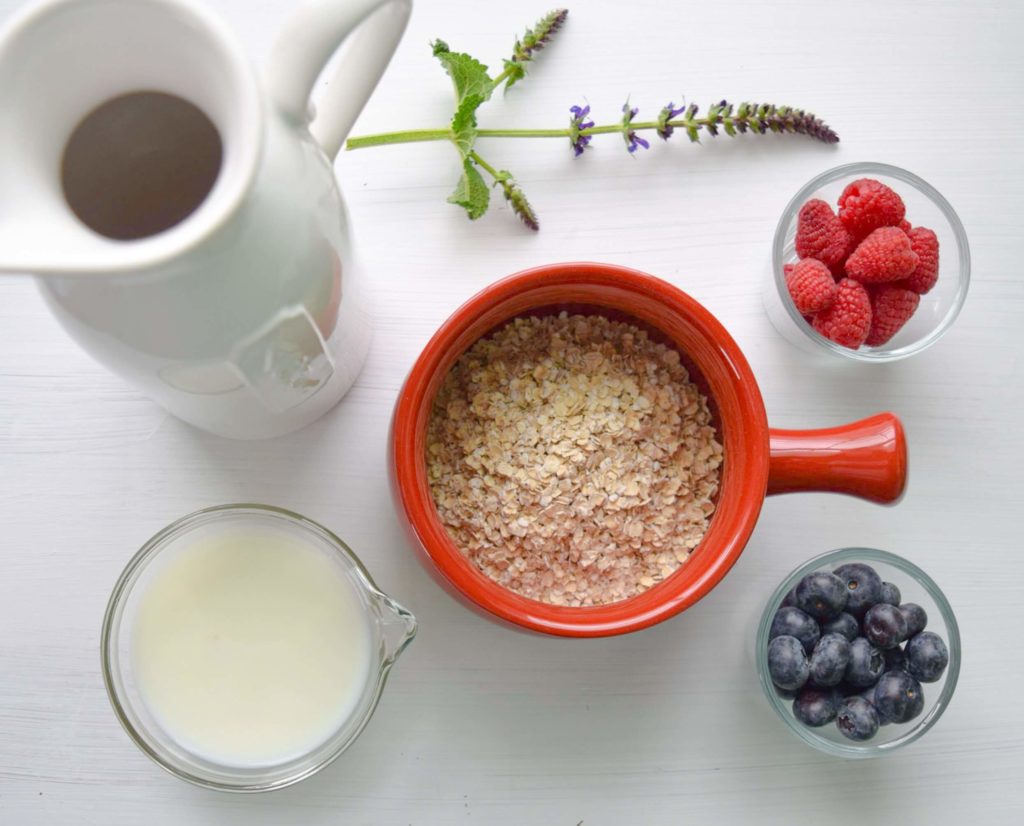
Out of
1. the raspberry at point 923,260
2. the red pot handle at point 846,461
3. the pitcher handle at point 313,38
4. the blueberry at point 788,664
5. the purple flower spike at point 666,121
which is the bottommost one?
the blueberry at point 788,664

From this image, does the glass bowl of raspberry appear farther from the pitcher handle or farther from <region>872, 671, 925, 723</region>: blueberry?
the pitcher handle

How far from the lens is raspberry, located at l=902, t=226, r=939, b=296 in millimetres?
873

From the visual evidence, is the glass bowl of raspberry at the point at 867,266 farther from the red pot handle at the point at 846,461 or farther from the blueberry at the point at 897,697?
the blueberry at the point at 897,697

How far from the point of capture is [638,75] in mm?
945

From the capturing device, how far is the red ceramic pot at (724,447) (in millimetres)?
747

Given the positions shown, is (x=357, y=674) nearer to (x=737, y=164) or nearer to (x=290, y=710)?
(x=290, y=710)

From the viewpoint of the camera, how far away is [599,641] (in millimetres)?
928

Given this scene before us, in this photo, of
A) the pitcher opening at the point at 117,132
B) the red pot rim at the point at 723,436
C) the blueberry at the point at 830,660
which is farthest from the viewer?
the blueberry at the point at 830,660

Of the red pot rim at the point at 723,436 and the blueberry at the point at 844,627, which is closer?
the red pot rim at the point at 723,436

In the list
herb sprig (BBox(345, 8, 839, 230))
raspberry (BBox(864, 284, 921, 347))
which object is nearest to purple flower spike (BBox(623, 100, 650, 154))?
herb sprig (BBox(345, 8, 839, 230))

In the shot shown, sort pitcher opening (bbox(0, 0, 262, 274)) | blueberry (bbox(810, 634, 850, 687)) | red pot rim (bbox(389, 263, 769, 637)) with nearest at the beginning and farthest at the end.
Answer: pitcher opening (bbox(0, 0, 262, 274)) < red pot rim (bbox(389, 263, 769, 637)) < blueberry (bbox(810, 634, 850, 687))

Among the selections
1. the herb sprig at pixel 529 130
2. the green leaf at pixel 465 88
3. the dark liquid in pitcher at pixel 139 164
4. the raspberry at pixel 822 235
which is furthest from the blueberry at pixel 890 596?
the dark liquid in pitcher at pixel 139 164

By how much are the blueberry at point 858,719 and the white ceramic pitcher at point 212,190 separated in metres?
0.62

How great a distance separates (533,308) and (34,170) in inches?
17.2
